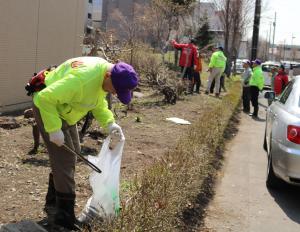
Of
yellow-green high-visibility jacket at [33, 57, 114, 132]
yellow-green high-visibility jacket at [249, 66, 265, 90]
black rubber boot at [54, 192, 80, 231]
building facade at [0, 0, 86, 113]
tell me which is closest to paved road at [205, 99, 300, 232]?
black rubber boot at [54, 192, 80, 231]

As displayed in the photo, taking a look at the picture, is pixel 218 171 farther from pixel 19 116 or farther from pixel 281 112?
pixel 19 116

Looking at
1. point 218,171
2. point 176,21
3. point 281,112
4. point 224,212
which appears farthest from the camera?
point 176,21

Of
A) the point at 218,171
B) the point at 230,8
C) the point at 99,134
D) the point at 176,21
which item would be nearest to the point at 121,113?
the point at 99,134

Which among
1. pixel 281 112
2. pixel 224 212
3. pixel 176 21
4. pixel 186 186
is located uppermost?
pixel 176 21

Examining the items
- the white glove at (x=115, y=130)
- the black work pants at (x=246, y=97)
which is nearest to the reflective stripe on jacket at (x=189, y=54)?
the black work pants at (x=246, y=97)

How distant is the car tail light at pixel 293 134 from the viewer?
5730 millimetres

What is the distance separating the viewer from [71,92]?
12.1 feet

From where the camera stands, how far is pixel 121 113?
1127 centimetres

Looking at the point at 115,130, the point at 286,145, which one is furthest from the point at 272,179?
the point at 115,130

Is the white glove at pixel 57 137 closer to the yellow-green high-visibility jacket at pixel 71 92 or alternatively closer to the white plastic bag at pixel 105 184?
the yellow-green high-visibility jacket at pixel 71 92

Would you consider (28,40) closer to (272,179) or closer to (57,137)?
(272,179)

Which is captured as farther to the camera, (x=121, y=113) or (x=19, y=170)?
(x=121, y=113)

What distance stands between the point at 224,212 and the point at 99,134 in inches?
125

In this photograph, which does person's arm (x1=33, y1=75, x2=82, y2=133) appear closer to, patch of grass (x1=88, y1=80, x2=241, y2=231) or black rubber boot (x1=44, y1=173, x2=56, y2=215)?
patch of grass (x1=88, y1=80, x2=241, y2=231)
